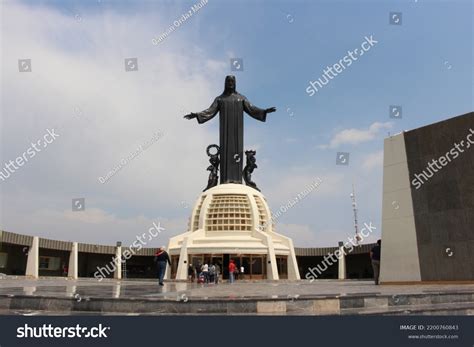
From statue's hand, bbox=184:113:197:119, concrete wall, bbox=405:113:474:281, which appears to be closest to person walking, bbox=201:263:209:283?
concrete wall, bbox=405:113:474:281

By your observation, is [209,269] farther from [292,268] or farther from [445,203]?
[292,268]

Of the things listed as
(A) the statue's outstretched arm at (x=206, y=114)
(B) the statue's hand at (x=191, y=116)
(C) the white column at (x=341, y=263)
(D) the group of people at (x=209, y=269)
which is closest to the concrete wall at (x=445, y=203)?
(D) the group of people at (x=209, y=269)

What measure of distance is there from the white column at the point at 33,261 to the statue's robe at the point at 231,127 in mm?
19461

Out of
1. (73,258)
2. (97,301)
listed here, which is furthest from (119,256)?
(97,301)

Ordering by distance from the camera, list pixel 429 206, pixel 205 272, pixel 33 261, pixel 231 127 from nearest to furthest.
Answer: pixel 429 206, pixel 205 272, pixel 33 261, pixel 231 127

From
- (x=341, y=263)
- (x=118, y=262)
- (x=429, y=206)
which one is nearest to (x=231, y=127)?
(x=341, y=263)

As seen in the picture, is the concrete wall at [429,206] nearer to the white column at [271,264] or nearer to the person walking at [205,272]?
the person walking at [205,272]

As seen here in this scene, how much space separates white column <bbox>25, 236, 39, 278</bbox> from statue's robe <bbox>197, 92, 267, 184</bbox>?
1946 cm

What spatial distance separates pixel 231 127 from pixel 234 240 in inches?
568

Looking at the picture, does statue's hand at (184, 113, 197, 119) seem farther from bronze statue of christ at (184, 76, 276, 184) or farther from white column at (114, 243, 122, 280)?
white column at (114, 243, 122, 280)

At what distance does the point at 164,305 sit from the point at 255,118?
44.2 meters

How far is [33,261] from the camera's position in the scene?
1729 inches

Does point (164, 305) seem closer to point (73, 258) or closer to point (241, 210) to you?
point (241, 210)
